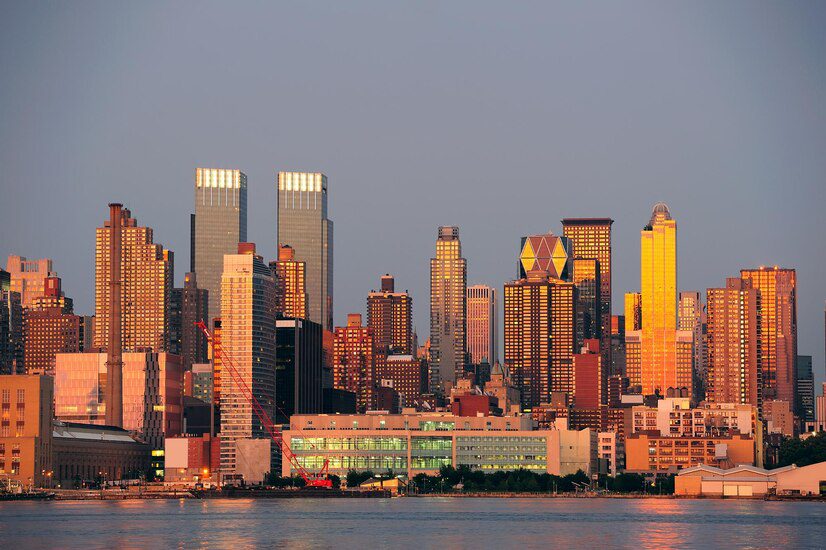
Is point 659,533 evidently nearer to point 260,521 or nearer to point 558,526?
point 558,526

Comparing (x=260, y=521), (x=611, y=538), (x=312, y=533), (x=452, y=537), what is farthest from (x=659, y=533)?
(x=260, y=521)

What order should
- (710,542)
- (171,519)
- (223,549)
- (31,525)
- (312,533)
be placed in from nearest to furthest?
(223,549)
(710,542)
(312,533)
(31,525)
(171,519)

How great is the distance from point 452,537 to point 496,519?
3401 centimetres

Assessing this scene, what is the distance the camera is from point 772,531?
168 meters

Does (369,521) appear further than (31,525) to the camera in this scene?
Yes

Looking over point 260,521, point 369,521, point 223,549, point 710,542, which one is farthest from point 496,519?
point 223,549

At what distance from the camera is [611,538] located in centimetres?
15700

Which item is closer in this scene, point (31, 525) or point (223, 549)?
point (223, 549)

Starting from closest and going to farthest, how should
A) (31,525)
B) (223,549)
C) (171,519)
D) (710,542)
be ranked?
(223,549) < (710,542) < (31,525) < (171,519)

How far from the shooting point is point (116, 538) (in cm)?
15462

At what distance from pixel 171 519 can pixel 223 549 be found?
50.2 meters

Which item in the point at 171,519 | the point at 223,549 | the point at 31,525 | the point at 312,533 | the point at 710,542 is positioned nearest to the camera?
the point at 223,549

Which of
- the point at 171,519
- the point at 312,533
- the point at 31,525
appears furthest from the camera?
the point at 171,519

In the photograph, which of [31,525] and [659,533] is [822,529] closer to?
[659,533]
